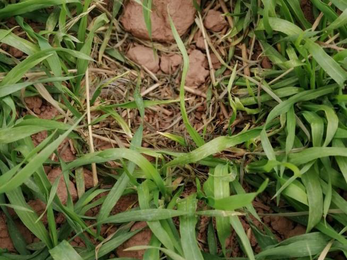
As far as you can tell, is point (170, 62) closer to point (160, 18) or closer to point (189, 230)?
point (160, 18)

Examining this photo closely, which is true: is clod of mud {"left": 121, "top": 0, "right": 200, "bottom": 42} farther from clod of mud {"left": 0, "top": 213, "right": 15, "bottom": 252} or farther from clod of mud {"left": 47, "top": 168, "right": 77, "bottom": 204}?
clod of mud {"left": 0, "top": 213, "right": 15, "bottom": 252}

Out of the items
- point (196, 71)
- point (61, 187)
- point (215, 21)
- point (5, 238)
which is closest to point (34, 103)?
point (61, 187)

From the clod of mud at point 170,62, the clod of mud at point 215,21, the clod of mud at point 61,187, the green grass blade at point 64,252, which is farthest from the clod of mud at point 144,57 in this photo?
the green grass blade at point 64,252

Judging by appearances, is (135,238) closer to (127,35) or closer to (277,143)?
(277,143)

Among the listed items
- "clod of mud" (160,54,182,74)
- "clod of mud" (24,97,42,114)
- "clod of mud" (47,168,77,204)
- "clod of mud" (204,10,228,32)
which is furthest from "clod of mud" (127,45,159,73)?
"clod of mud" (47,168,77,204)

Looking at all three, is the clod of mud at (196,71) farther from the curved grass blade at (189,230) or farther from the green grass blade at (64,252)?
the green grass blade at (64,252)

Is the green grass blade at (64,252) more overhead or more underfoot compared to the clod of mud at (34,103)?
more underfoot
